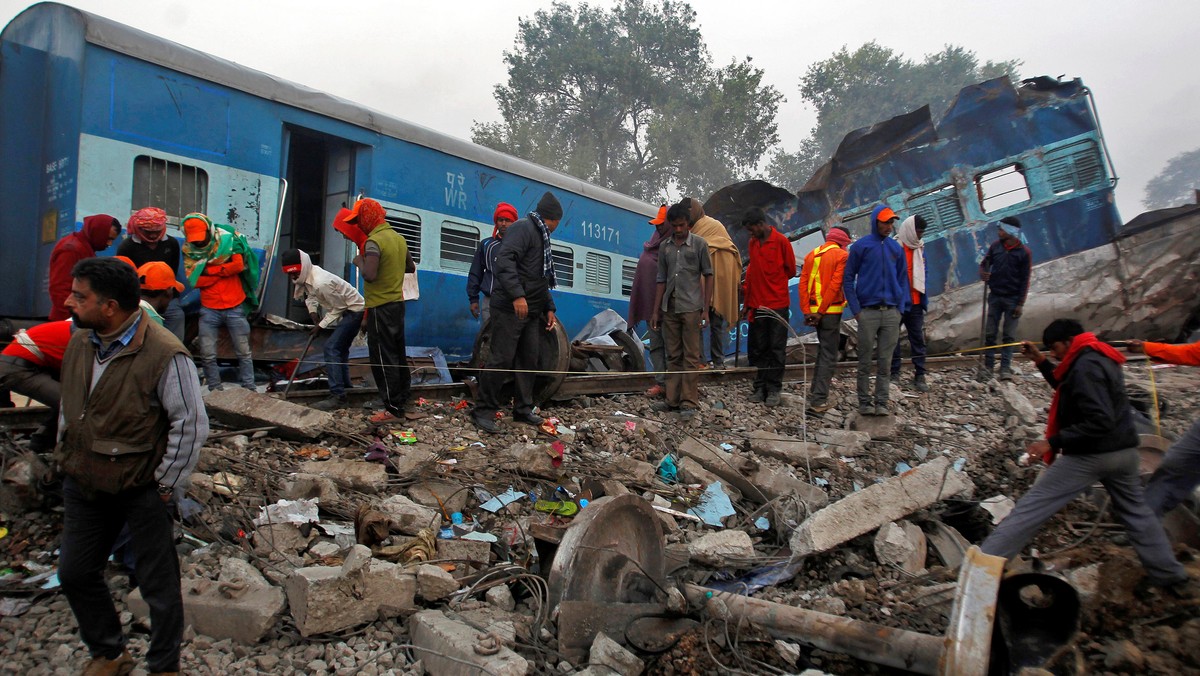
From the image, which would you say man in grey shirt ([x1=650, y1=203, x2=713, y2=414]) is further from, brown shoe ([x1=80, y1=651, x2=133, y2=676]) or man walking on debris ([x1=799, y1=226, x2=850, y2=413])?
brown shoe ([x1=80, y1=651, x2=133, y2=676])

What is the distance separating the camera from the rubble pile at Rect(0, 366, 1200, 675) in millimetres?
2656

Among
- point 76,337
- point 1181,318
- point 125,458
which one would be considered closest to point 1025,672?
point 125,458

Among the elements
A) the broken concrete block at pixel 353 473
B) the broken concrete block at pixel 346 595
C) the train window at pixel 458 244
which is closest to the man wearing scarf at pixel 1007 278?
the train window at pixel 458 244

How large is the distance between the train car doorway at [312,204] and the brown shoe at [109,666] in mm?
4754

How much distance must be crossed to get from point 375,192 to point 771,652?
6.22 meters

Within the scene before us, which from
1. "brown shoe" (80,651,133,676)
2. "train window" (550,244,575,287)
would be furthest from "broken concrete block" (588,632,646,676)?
"train window" (550,244,575,287)

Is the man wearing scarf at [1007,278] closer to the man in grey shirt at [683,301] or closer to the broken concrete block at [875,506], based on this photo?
the man in grey shirt at [683,301]

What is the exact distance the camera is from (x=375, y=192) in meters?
7.28

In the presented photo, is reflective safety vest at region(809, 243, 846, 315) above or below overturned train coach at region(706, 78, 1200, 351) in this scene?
below

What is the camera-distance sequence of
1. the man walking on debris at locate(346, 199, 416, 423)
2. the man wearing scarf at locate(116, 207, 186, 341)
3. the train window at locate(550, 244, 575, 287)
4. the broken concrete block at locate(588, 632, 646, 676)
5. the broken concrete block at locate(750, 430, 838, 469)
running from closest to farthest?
the broken concrete block at locate(588, 632, 646, 676) < the man wearing scarf at locate(116, 207, 186, 341) < the broken concrete block at locate(750, 430, 838, 469) < the man walking on debris at locate(346, 199, 416, 423) < the train window at locate(550, 244, 575, 287)

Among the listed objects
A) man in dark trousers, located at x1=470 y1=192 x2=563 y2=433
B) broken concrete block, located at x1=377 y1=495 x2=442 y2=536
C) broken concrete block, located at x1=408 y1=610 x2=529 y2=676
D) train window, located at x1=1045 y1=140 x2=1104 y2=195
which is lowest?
broken concrete block, located at x1=408 y1=610 x2=529 y2=676

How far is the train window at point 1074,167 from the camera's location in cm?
1012

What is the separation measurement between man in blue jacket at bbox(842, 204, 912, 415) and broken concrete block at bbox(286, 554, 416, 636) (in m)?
4.57

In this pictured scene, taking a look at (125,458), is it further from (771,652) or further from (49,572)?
(771,652)
